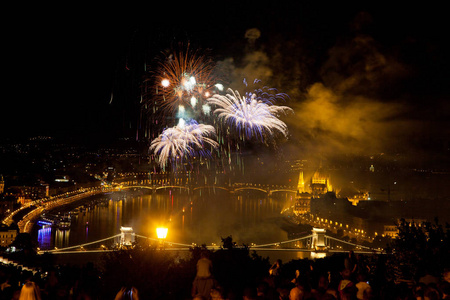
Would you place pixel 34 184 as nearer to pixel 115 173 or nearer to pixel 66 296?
pixel 115 173

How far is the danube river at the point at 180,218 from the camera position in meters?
23.7

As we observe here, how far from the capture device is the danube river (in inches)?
934

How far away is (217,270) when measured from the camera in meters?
3.69

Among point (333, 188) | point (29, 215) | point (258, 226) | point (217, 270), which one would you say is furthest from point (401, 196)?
point (217, 270)

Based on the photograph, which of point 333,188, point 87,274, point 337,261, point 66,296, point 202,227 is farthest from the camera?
point 333,188

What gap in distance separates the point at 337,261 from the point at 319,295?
251 centimetres

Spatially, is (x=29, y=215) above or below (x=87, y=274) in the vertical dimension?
below

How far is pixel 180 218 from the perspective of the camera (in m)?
29.6

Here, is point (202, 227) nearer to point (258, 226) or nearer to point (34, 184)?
point (258, 226)

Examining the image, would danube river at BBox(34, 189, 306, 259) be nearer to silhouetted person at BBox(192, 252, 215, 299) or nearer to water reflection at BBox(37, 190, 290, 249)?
water reflection at BBox(37, 190, 290, 249)

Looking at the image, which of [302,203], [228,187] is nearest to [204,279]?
[302,203]

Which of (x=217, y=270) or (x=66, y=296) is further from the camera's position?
(x=217, y=270)

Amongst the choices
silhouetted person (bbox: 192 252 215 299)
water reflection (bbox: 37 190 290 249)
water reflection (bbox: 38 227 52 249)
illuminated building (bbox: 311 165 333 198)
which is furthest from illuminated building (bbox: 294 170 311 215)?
silhouetted person (bbox: 192 252 215 299)

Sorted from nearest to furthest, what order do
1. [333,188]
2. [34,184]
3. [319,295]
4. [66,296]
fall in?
[319,295], [66,296], [34,184], [333,188]
